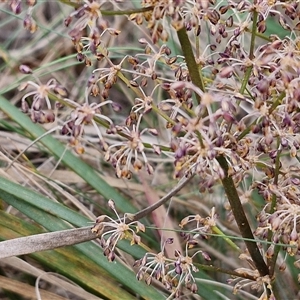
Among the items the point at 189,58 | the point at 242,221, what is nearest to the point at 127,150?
the point at 189,58

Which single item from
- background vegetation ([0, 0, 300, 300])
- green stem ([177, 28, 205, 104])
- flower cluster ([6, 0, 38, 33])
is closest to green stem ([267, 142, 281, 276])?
background vegetation ([0, 0, 300, 300])

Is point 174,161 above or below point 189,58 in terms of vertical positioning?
below

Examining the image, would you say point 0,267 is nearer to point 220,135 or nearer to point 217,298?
point 217,298

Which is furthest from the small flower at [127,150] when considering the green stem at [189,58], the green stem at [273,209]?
the green stem at [273,209]

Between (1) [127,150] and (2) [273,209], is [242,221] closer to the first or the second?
(2) [273,209]

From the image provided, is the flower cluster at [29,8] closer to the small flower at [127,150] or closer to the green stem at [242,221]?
the small flower at [127,150]

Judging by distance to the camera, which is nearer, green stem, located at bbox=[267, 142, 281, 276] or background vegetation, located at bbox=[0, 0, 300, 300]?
background vegetation, located at bbox=[0, 0, 300, 300]

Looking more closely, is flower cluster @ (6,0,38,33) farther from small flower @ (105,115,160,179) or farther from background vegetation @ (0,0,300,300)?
small flower @ (105,115,160,179)

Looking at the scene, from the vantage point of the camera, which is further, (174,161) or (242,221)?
(242,221)

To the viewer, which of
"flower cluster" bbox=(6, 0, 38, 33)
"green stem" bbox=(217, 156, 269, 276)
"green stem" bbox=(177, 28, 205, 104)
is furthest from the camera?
"green stem" bbox=(217, 156, 269, 276)

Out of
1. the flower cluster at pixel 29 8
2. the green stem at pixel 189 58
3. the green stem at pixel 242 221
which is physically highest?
the green stem at pixel 189 58

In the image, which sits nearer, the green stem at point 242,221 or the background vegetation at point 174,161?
the background vegetation at point 174,161

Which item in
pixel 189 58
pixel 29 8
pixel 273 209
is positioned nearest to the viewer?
pixel 29 8
